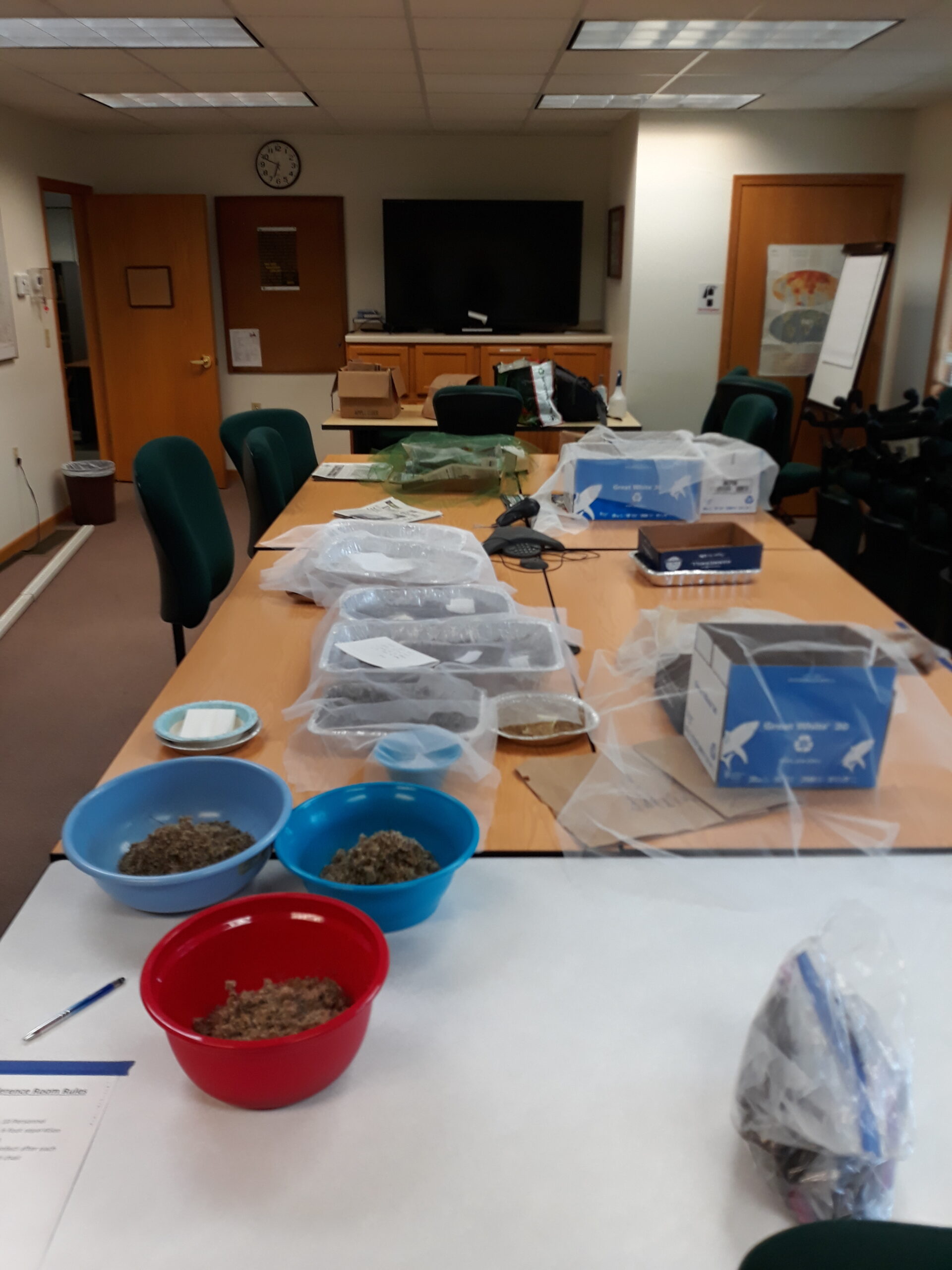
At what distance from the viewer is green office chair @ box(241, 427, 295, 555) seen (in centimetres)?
296

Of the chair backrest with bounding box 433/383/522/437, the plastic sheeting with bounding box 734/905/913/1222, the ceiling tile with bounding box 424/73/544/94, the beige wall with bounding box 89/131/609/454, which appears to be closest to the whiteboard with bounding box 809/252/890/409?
the beige wall with bounding box 89/131/609/454

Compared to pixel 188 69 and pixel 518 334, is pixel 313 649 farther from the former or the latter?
pixel 518 334

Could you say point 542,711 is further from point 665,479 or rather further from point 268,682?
point 665,479

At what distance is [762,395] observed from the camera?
4.11m

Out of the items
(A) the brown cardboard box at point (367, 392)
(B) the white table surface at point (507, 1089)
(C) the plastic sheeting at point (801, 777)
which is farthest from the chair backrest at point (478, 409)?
(B) the white table surface at point (507, 1089)

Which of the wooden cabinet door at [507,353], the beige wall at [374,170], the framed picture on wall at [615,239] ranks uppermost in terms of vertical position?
the beige wall at [374,170]

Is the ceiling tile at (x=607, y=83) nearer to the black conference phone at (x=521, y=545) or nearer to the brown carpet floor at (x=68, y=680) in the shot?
the brown carpet floor at (x=68, y=680)

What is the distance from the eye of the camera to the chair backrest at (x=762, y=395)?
14.1 feet

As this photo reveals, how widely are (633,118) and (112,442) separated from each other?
4173mm

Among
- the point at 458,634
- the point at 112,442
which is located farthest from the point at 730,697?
the point at 112,442

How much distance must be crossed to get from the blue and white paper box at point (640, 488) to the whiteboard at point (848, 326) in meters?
2.92

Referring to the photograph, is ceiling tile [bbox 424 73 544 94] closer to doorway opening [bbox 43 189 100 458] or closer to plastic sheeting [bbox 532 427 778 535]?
plastic sheeting [bbox 532 427 778 535]

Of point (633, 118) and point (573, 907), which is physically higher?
point (633, 118)

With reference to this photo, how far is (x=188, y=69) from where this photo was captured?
445 centimetres
